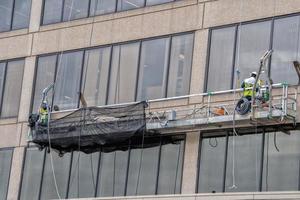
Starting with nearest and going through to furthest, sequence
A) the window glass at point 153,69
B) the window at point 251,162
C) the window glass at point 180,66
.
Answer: the window at point 251,162, the window glass at point 180,66, the window glass at point 153,69

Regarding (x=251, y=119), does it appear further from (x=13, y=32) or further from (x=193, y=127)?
(x=13, y=32)

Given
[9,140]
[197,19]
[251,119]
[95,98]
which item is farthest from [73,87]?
[251,119]

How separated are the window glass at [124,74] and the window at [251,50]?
3.21 metres

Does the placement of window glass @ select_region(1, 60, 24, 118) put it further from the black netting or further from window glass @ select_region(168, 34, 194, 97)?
window glass @ select_region(168, 34, 194, 97)

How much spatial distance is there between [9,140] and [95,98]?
13.8 feet

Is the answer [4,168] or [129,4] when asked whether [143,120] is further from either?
[4,168]

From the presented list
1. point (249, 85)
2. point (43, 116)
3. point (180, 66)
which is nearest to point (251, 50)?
point (249, 85)

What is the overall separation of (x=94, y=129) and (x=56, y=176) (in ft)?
10.4

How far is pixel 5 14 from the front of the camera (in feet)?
121

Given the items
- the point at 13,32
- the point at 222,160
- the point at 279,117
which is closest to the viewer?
the point at 279,117

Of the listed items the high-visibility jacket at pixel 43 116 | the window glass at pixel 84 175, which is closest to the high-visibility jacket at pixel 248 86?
the window glass at pixel 84 175

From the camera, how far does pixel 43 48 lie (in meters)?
34.7

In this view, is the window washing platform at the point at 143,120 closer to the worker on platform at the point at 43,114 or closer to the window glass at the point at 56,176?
the worker on platform at the point at 43,114

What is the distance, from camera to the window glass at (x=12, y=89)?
115ft
